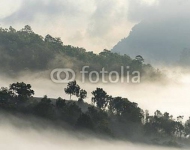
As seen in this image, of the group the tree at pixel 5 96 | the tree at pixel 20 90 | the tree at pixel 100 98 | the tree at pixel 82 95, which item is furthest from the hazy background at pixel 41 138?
the tree at pixel 82 95

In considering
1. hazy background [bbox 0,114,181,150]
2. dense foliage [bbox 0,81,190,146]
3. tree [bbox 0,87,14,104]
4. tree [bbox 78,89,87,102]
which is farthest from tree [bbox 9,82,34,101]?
tree [bbox 78,89,87,102]

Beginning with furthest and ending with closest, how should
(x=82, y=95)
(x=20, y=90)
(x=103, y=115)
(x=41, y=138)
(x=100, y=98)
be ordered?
(x=82, y=95), (x=100, y=98), (x=103, y=115), (x=20, y=90), (x=41, y=138)

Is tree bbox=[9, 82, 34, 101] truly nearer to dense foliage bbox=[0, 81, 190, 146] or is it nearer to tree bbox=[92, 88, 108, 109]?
dense foliage bbox=[0, 81, 190, 146]

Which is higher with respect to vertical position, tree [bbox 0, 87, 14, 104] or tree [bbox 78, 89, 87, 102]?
tree [bbox 78, 89, 87, 102]

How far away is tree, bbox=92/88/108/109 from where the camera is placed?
15425cm

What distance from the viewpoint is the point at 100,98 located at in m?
155

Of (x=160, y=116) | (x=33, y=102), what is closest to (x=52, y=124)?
(x=33, y=102)

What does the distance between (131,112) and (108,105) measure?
1275cm

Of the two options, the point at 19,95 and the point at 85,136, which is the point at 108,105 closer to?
the point at 85,136

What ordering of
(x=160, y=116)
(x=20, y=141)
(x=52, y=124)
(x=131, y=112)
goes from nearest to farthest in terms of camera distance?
1. (x=20, y=141)
2. (x=52, y=124)
3. (x=131, y=112)
4. (x=160, y=116)

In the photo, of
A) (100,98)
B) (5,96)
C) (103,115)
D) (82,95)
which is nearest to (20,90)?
(5,96)

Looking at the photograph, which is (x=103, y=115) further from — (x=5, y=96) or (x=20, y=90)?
(x=5, y=96)

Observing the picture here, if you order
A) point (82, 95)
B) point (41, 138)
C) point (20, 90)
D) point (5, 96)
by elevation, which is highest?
point (82, 95)

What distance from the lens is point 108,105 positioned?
156500mm
